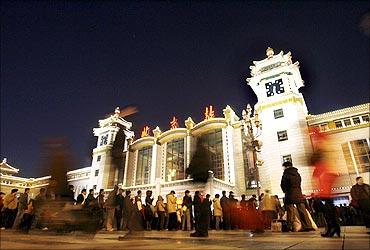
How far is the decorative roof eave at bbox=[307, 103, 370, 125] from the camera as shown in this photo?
61.1ft

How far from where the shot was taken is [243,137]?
2319 centimetres

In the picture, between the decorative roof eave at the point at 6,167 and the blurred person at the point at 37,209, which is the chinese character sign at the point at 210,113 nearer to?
the blurred person at the point at 37,209

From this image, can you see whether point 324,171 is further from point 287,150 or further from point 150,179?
point 150,179

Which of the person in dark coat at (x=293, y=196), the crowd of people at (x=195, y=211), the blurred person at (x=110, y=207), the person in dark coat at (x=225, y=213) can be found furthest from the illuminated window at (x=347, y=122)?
the blurred person at (x=110, y=207)

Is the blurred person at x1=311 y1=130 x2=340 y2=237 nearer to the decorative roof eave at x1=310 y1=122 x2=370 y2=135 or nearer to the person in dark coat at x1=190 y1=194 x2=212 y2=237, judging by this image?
the person in dark coat at x1=190 y1=194 x2=212 y2=237

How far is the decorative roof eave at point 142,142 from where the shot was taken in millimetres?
29344

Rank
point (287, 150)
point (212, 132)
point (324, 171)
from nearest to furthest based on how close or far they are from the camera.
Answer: point (324, 171)
point (287, 150)
point (212, 132)

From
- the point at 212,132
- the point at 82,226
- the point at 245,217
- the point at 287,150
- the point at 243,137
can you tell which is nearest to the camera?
the point at 82,226

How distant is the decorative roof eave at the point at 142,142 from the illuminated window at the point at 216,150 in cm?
693

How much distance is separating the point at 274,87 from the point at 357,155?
369 inches

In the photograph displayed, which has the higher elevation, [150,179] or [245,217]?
[150,179]

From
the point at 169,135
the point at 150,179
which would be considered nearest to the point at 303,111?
the point at 169,135

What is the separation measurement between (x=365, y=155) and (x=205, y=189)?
1259 centimetres

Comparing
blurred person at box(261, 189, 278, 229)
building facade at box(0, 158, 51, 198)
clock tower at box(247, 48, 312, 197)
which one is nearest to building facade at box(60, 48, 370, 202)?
clock tower at box(247, 48, 312, 197)
